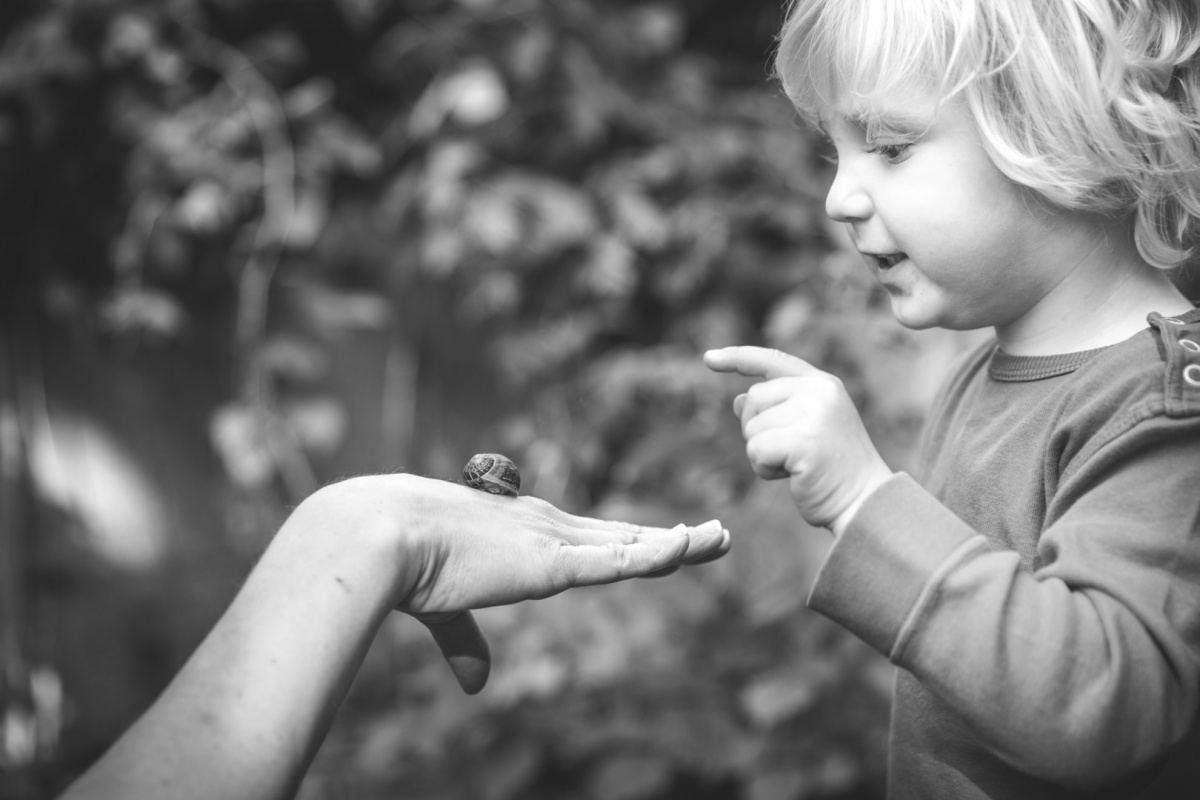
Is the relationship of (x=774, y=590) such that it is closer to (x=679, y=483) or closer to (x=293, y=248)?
(x=679, y=483)

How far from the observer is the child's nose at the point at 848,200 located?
1113 millimetres

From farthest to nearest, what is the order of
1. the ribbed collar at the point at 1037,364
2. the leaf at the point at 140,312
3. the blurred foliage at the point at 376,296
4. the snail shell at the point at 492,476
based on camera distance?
1. the leaf at the point at 140,312
2. the blurred foliage at the point at 376,296
3. the snail shell at the point at 492,476
4. the ribbed collar at the point at 1037,364

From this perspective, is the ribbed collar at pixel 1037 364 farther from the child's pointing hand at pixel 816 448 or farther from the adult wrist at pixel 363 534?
the adult wrist at pixel 363 534

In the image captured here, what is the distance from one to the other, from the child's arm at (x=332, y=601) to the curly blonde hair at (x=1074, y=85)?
0.57m

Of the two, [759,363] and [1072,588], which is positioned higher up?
[759,363]

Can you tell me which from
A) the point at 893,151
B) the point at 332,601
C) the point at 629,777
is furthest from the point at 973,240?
the point at 629,777

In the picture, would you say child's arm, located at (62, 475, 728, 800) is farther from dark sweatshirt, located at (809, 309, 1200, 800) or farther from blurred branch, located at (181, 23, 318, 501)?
blurred branch, located at (181, 23, 318, 501)

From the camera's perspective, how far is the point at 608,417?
3.06 m

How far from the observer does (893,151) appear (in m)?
1.09

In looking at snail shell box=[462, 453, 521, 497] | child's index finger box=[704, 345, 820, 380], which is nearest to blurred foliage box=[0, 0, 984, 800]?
snail shell box=[462, 453, 521, 497]

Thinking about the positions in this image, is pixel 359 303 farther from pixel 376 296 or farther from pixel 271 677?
pixel 271 677

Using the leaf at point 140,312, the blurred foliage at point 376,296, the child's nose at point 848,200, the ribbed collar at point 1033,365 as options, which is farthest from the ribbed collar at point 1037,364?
the leaf at point 140,312

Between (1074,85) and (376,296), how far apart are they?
250cm

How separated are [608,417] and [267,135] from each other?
143 centimetres
